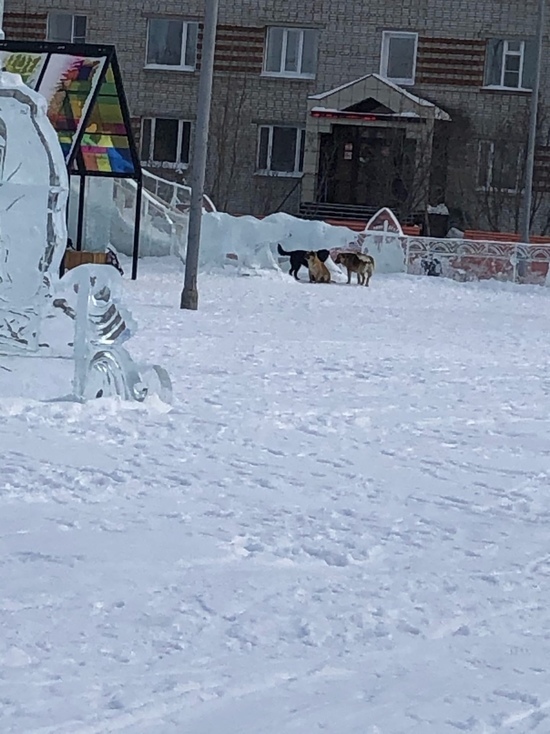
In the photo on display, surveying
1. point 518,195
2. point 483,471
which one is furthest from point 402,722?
point 518,195

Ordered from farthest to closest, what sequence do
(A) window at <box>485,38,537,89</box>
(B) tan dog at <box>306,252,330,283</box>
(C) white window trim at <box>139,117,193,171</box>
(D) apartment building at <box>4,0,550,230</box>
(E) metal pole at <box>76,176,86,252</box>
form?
(C) white window trim at <box>139,117,193,171</box>
(A) window at <box>485,38,537,89</box>
(D) apartment building at <box>4,0,550,230</box>
(B) tan dog at <box>306,252,330,283</box>
(E) metal pole at <box>76,176,86,252</box>

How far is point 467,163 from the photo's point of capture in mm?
35969

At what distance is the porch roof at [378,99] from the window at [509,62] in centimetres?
231

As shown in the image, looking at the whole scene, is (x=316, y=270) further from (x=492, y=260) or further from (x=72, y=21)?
(x=72, y=21)

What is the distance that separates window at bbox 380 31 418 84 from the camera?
119ft

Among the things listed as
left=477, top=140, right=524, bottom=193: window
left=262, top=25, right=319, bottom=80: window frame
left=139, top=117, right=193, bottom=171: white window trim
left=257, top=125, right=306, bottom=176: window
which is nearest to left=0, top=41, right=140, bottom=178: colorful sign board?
left=139, top=117, right=193, bottom=171: white window trim

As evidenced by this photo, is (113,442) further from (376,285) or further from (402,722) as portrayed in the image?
(376,285)

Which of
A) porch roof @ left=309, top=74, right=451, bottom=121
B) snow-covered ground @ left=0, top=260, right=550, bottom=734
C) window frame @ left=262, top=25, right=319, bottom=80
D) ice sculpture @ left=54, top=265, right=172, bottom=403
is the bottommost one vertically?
snow-covered ground @ left=0, top=260, right=550, bottom=734

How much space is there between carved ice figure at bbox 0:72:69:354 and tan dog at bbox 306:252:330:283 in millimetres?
14072

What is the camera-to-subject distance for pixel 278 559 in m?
5.06

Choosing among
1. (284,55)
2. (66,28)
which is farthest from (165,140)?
(66,28)

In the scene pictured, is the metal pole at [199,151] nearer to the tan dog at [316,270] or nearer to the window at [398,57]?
the tan dog at [316,270]

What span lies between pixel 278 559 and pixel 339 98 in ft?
101

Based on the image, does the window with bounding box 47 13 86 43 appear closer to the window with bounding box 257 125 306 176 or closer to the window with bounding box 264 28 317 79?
the window with bounding box 264 28 317 79
